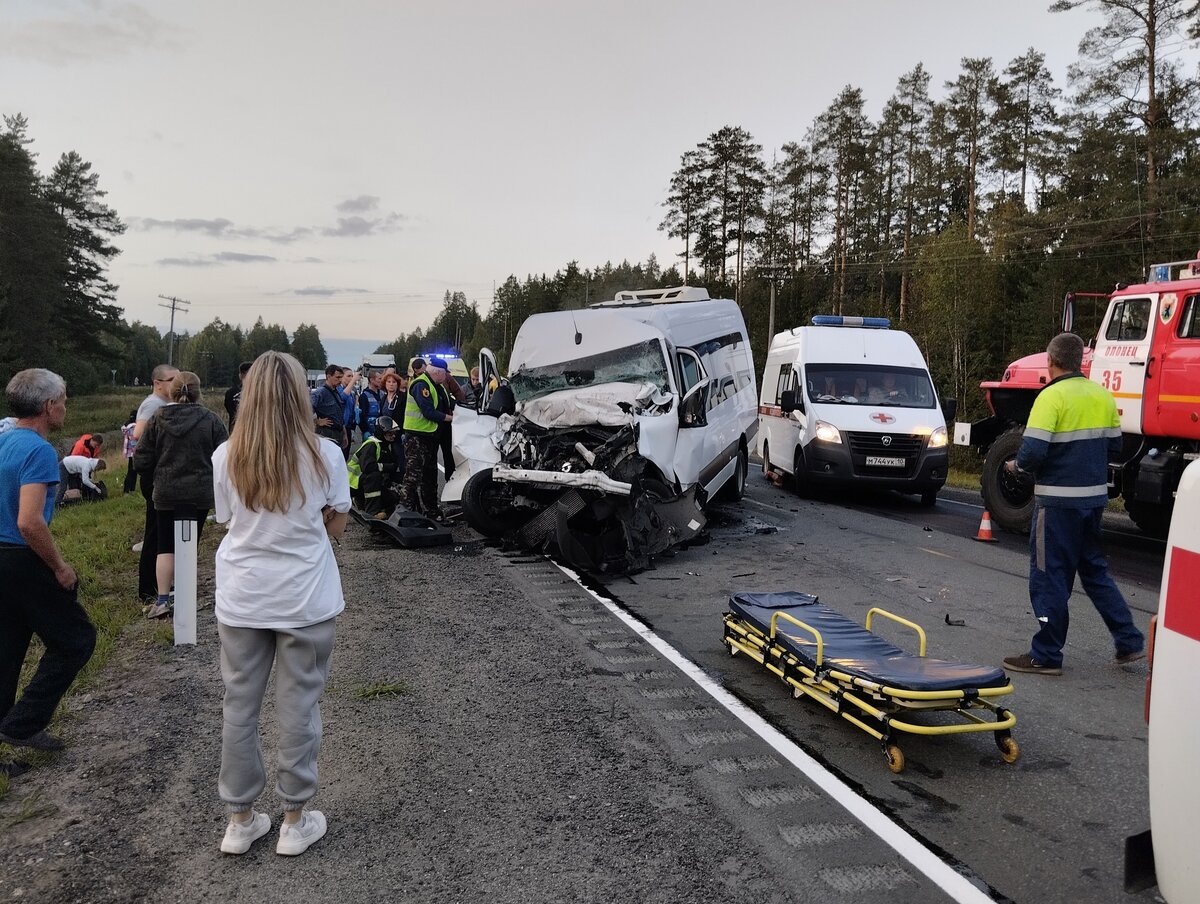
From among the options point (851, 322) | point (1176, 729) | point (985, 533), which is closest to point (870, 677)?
point (1176, 729)

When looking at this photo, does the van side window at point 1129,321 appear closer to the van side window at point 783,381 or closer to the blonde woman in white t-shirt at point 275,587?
the van side window at point 783,381

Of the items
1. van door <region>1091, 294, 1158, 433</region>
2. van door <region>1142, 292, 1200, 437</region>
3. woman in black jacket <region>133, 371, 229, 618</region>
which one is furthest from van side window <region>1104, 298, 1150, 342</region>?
woman in black jacket <region>133, 371, 229, 618</region>

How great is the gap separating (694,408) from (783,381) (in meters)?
5.58

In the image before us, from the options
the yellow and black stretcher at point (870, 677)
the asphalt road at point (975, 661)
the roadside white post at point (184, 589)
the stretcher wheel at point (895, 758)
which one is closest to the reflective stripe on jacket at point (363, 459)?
the asphalt road at point (975, 661)

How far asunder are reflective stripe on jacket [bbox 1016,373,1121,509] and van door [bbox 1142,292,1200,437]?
4564 mm

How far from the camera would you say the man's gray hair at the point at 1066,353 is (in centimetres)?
524

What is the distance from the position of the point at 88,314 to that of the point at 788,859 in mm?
62379

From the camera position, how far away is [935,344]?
32.0 metres

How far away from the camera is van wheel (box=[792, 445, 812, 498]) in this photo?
12.5 meters

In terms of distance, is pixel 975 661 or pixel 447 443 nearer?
pixel 975 661

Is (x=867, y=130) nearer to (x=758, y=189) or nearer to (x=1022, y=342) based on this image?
(x=758, y=189)

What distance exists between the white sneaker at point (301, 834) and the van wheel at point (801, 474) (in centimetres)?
1012

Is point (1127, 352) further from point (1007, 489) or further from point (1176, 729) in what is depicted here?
point (1176, 729)

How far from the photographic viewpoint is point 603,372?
9367 mm
